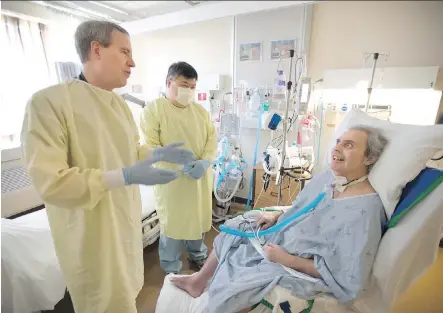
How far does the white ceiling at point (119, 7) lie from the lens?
406mm

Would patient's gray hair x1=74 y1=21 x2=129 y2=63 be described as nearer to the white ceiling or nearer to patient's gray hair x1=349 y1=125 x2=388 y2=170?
the white ceiling

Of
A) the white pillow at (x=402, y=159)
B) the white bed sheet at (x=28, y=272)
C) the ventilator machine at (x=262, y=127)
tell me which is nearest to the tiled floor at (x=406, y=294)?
the white bed sheet at (x=28, y=272)

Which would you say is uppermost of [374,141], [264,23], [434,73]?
[264,23]

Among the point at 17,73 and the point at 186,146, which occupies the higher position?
the point at 17,73

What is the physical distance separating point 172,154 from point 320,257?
762 millimetres

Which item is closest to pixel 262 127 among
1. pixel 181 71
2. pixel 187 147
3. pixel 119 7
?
pixel 187 147

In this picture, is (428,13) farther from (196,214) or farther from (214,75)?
(214,75)

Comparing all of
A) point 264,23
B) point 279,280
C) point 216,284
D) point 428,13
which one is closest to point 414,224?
point 279,280

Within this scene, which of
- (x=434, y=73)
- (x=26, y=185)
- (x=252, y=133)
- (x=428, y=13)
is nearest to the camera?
(x=428, y=13)

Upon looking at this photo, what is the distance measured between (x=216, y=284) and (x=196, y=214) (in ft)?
1.86

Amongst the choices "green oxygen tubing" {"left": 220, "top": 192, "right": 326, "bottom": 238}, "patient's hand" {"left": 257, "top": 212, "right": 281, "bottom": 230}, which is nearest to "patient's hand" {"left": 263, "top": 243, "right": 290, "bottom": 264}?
"green oxygen tubing" {"left": 220, "top": 192, "right": 326, "bottom": 238}

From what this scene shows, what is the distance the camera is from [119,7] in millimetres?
462

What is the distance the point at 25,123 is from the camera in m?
0.61

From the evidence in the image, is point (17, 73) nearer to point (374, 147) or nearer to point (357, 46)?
point (374, 147)
